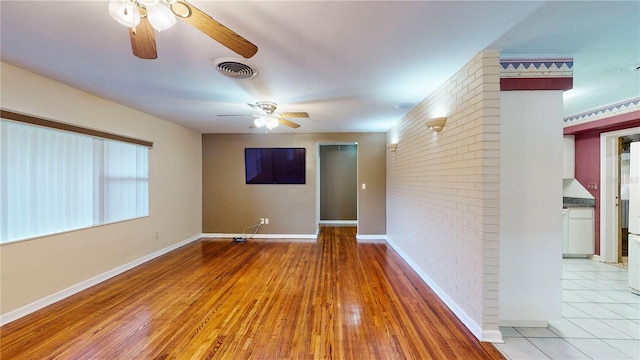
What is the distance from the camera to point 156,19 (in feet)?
4.01

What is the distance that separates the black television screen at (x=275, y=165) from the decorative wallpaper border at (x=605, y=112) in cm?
490

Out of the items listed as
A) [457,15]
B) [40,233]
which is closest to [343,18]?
[457,15]

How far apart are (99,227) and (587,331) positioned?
545cm

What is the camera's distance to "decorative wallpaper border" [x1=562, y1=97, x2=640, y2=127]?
332 cm

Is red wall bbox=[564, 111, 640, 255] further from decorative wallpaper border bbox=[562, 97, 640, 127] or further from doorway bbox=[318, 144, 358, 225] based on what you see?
doorway bbox=[318, 144, 358, 225]

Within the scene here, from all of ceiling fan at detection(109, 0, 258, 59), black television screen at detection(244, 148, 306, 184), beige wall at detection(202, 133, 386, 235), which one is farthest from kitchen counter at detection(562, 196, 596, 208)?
ceiling fan at detection(109, 0, 258, 59)

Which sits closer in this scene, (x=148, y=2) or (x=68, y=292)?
(x=148, y=2)

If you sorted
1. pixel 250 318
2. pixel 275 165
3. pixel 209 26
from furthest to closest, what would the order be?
pixel 275 165 < pixel 250 318 < pixel 209 26

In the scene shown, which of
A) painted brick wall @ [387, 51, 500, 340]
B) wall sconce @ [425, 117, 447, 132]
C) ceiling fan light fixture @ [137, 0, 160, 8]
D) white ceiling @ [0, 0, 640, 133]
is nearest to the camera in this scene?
ceiling fan light fixture @ [137, 0, 160, 8]

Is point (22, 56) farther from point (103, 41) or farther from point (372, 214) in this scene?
point (372, 214)

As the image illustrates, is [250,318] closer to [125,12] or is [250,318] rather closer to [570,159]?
[125,12]

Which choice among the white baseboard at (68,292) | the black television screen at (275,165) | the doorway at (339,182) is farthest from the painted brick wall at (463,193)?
the white baseboard at (68,292)

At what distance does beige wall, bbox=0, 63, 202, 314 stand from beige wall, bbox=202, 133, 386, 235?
0.44 m

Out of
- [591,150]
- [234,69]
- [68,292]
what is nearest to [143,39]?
[234,69]
